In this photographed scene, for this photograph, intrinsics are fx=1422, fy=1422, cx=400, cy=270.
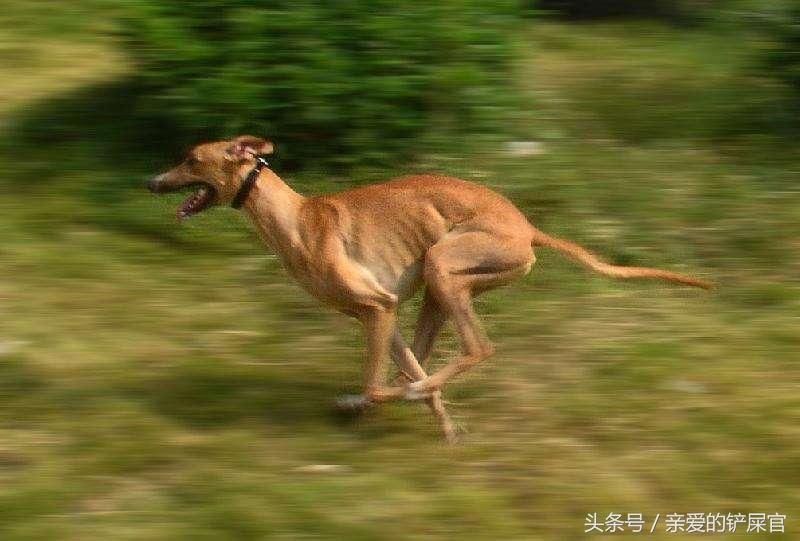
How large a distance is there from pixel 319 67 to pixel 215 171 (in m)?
1.91

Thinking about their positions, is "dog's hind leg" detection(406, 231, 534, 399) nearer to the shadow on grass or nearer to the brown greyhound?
the brown greyhound

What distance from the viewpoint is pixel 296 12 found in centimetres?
855

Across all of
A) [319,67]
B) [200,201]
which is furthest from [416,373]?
[319,67]

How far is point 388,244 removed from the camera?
265 inches

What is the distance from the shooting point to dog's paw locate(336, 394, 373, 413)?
689 centimetres

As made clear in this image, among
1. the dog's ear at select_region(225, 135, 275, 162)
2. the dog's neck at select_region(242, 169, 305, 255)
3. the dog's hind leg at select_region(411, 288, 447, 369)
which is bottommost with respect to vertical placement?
the dog's hind leg at select_region(411, 288, 447, 369)

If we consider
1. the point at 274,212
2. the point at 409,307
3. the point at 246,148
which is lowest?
the point at 409,307

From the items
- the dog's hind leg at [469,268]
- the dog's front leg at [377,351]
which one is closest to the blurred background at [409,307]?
the dog's front leg at [377,351]

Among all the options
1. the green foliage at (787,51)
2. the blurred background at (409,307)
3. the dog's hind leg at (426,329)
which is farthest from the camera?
the green foliage at (787,51)

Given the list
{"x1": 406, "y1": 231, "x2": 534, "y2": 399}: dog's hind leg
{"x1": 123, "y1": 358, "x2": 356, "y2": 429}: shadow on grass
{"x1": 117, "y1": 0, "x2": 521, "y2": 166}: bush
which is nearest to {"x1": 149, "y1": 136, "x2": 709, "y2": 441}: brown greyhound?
{"x1": 406, "y1": 231, "x2": 534, "y2": 399}: dog's hind leg

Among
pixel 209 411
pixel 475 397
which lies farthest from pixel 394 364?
pixel 209 411

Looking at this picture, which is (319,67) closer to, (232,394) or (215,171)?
(215,171)

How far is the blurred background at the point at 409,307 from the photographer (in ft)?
20.8

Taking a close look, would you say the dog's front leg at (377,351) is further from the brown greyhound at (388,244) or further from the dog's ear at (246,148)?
the dog's ear at (246,148)
